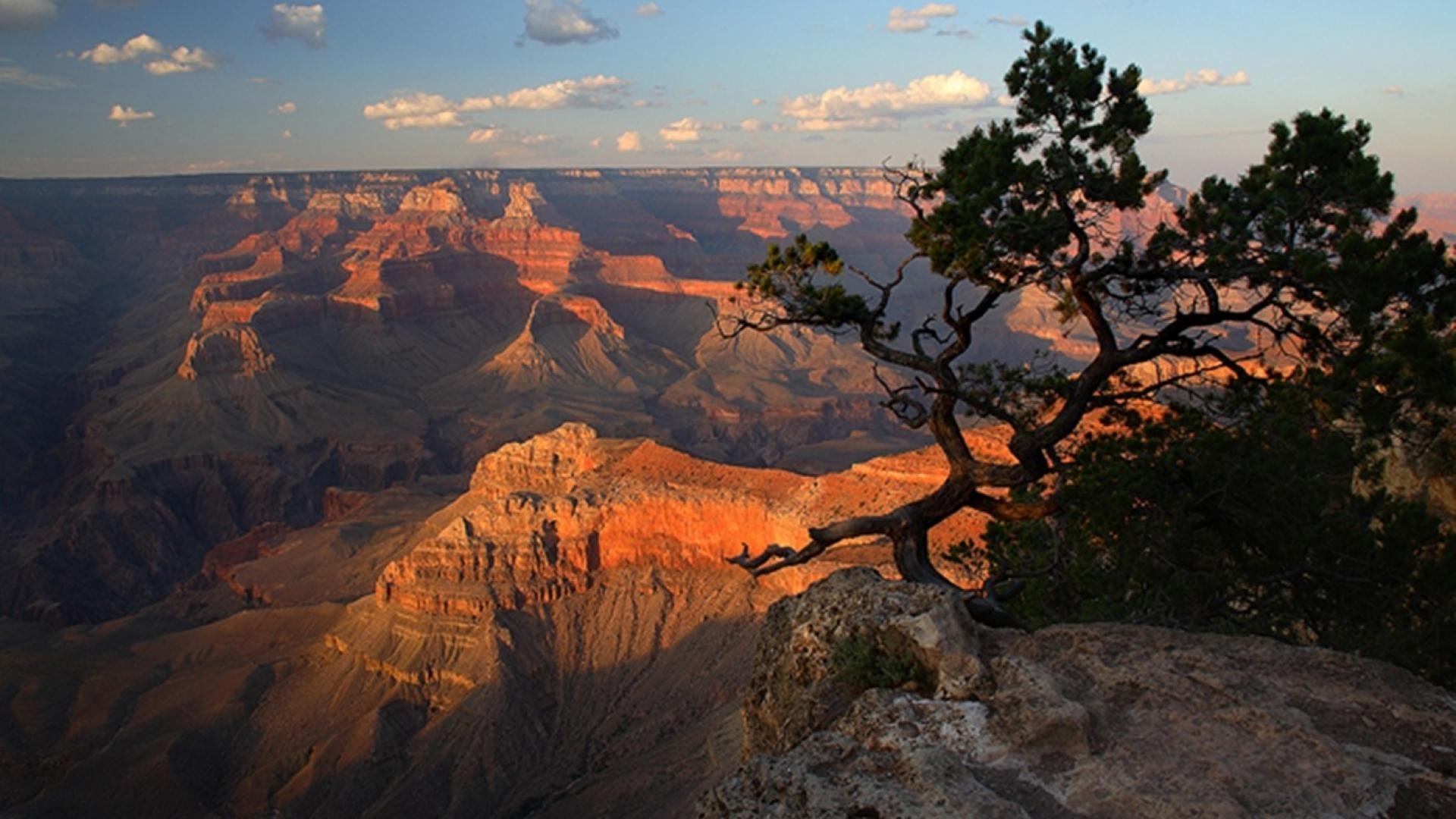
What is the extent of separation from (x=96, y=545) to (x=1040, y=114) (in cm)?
8737

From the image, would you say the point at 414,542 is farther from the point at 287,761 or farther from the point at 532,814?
the point at 532,814

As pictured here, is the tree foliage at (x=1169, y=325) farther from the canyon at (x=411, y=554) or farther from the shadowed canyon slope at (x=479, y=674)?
the shadowed canyon slope at (x=479, y=674)

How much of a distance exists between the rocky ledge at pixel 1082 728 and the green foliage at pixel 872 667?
0.12 ft

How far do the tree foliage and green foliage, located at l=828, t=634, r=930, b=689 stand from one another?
91.8 inches

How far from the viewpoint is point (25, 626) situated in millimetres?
54812

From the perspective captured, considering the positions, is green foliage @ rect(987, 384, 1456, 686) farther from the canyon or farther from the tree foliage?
the canyon

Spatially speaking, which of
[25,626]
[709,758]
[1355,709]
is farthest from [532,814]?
[25,626]

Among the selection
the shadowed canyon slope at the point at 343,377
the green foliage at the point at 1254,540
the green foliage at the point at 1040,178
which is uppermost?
the green foliage at the point at 1040,178

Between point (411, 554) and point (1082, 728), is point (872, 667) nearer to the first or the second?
point (1082, 728)

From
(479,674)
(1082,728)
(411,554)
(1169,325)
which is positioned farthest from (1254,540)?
(411,554)

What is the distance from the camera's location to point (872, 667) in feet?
31.9

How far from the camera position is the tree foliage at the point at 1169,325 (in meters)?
11.9

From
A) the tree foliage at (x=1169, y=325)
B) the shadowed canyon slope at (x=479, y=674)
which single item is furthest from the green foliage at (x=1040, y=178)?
the shadowed canyon slope at (x=479, y=674)

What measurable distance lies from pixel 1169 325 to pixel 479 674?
33.3 meters
